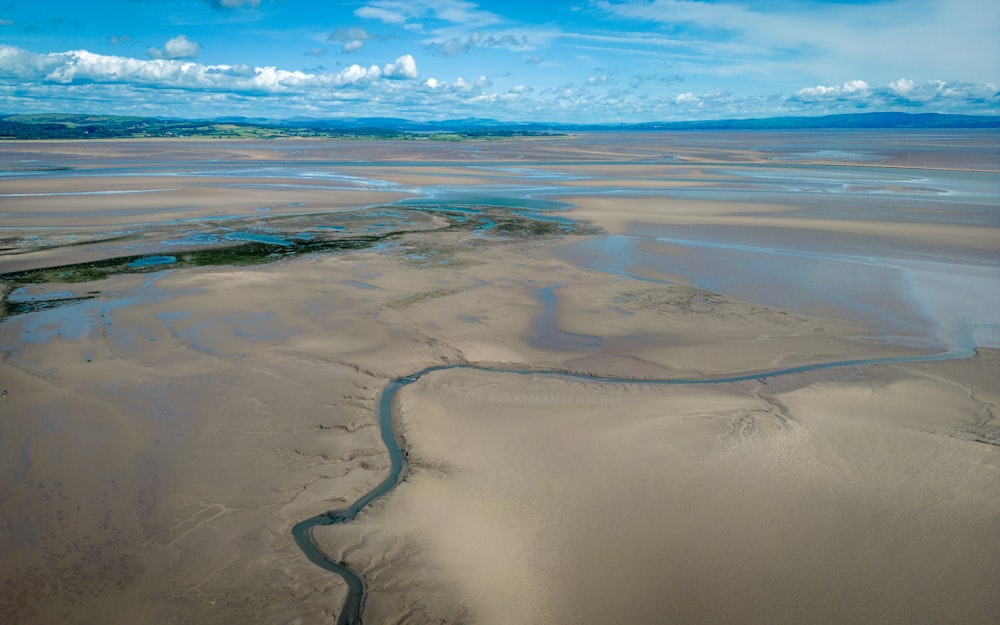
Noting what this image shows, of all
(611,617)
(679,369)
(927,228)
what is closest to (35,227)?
(679,369)

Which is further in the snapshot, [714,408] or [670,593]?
[714,408]

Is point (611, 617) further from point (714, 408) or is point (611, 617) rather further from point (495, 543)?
point (714, 408)

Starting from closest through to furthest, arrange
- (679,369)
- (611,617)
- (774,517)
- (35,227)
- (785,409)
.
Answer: (611,617), (774,517), (785,409), (679,369), (35,227)

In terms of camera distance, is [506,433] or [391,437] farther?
[506,433]
